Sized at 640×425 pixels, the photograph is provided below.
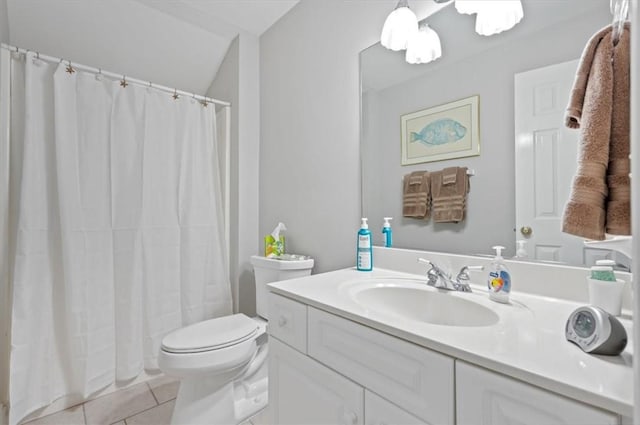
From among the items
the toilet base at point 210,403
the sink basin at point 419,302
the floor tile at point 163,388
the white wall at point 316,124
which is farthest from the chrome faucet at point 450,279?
the floor tile at point 163,388

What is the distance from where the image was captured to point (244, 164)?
211cm

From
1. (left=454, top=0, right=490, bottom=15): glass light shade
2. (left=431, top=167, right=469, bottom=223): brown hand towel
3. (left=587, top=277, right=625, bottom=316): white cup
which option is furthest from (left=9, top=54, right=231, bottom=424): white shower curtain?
(left=587, top=277, right=625, bottom=316): white cup

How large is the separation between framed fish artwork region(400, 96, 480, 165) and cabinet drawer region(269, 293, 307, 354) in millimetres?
767

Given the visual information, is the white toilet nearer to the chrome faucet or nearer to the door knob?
the chrome faucet

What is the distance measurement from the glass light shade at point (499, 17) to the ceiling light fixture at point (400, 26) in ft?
0.81

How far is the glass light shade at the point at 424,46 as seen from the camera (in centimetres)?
120

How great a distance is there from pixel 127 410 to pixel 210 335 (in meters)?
0.71

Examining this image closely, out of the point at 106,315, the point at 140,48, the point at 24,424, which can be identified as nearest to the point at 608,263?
the point at 106,315

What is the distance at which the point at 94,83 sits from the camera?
1621mm

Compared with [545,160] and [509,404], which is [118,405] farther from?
[545,160]

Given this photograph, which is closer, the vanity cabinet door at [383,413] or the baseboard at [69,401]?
the vanity cabinet door at [383,413]

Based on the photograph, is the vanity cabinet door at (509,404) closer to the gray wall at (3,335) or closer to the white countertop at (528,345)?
the white countertop at (528,345)

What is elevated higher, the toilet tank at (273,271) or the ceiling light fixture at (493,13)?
the ceiling light fixture at (493,13)

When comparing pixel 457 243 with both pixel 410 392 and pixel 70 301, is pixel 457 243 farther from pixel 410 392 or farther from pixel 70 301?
pixel 70 301
